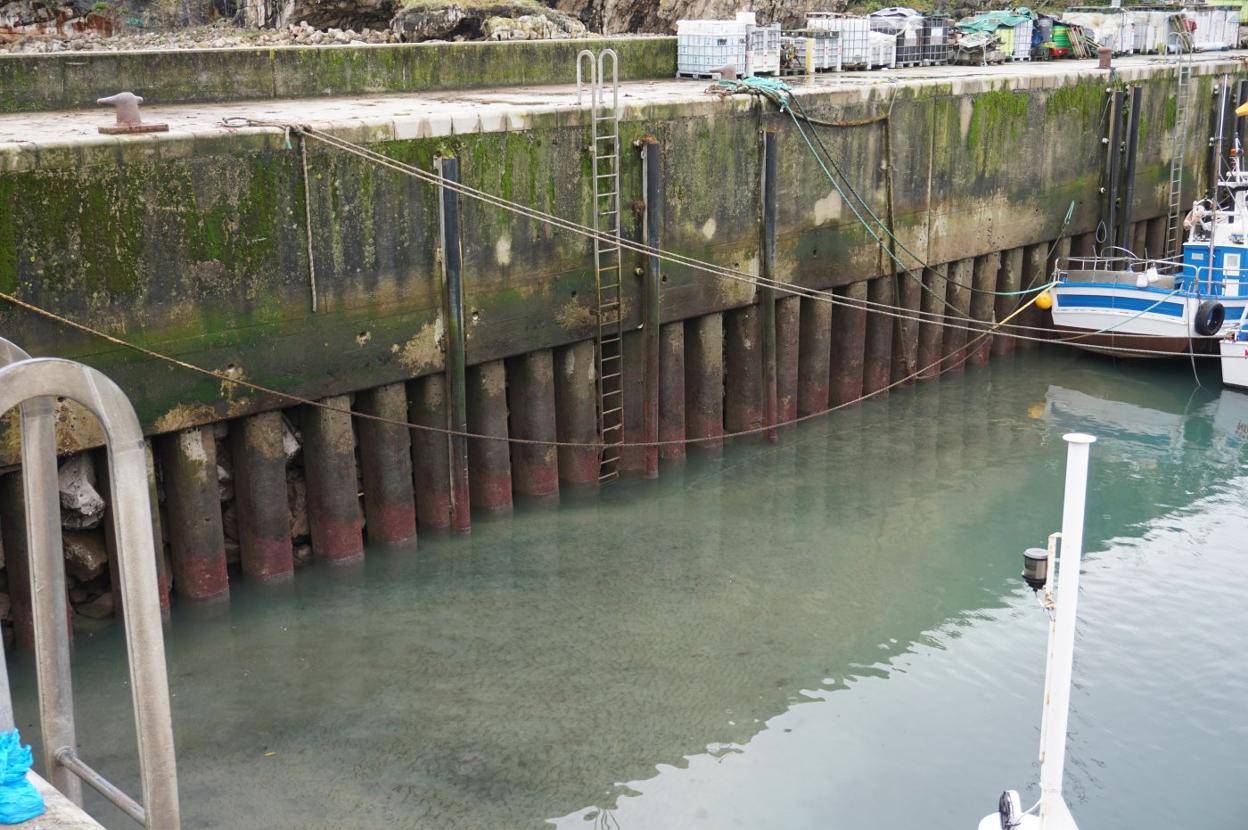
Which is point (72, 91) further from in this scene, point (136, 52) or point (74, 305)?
point (74, 305)

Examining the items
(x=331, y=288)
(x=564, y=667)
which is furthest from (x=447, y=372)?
(x=564, y=667)

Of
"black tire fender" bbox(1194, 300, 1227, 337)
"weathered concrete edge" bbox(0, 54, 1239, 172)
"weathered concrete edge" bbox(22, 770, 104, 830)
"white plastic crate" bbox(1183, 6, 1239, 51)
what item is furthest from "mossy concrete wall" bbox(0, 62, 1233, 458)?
"white plastic crate" bbox(1183, 6, 1239, 51)

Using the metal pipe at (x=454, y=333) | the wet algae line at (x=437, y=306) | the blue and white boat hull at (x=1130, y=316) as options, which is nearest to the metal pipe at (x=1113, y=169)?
the blue and white boat hull at (x=1130, y=316)

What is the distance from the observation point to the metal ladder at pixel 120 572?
6672 mm

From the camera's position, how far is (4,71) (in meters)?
13.9

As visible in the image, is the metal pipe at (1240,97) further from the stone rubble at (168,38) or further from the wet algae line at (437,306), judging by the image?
the stone rubble at (168,38)

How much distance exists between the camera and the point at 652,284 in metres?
15.0

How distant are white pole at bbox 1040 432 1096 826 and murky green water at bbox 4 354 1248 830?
5.87ft

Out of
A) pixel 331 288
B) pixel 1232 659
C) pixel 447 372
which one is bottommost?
pixel 1232 659

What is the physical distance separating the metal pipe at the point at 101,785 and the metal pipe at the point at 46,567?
55 millimetres

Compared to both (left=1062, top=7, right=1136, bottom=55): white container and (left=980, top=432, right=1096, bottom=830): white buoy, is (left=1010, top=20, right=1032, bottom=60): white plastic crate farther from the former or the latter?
(left=980, top=432, right=1096, bottom=830): white buoy

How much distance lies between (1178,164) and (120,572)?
836 inches

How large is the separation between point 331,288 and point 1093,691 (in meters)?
7.54

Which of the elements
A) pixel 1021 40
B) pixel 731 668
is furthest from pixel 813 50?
pixel 731 668
